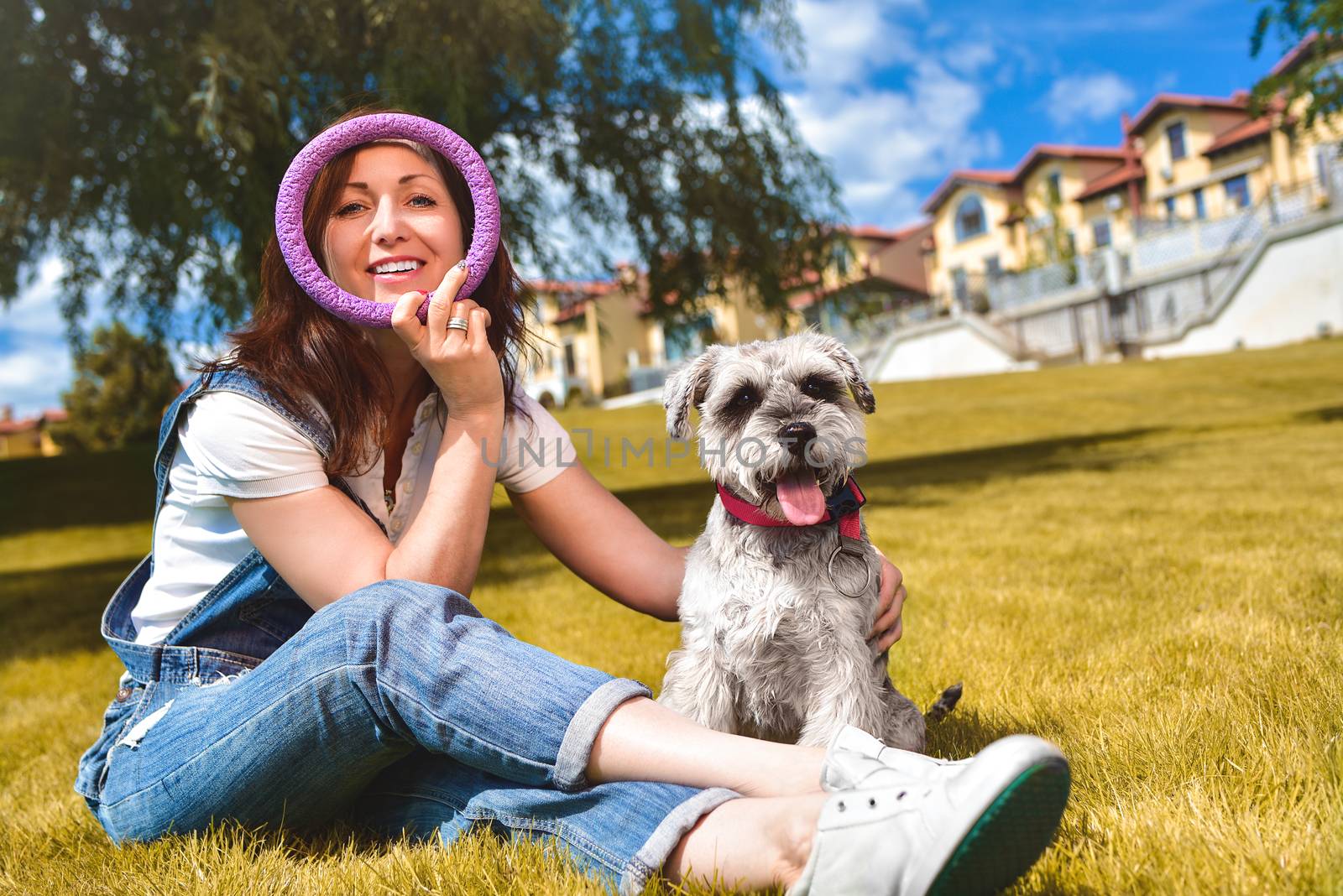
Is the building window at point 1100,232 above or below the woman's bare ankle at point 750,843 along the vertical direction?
above

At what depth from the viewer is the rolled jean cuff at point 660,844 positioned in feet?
6.45

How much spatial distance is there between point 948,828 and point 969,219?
58333mm

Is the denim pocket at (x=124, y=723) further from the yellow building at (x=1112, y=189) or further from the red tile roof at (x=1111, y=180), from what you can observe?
the red tile roof at (x=1111, y=180)

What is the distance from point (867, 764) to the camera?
184cm

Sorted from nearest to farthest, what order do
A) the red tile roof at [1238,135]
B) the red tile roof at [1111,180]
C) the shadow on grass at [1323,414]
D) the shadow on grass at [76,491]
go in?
the shadow on grass at [1323,414], the shadow on grass at [76,491], the red tile roof at [1238,135], the red tile roof at [1111,180]

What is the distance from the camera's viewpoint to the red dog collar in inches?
104

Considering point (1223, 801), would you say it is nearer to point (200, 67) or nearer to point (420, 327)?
point (420, 327)

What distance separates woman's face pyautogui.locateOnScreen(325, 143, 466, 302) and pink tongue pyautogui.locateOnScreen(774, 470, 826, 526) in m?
1.23

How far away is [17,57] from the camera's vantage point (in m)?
9.85

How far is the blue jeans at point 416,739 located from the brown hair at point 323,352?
0.68 meters

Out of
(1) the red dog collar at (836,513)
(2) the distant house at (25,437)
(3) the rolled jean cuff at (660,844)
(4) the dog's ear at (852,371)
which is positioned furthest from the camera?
(2) the distant house at (25,437)

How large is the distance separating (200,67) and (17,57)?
94.4 inches

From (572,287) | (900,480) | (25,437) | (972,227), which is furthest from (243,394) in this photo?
(25,437)

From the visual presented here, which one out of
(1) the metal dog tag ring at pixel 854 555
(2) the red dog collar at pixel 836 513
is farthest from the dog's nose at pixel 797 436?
(1) the metal dog tag ring at pixel 854 555
